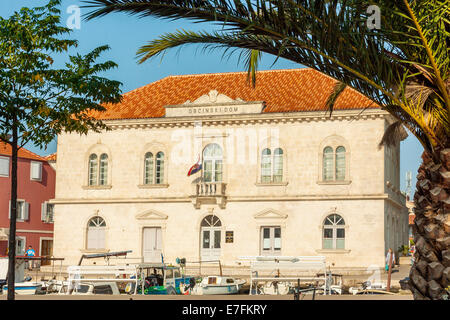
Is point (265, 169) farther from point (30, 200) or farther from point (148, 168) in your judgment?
point (30, 200)

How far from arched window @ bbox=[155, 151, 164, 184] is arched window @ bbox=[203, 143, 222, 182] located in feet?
8.71

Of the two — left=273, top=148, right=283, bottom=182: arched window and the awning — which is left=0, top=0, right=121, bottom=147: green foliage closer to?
left=273, top=148, right=283, bottom=182: arched window

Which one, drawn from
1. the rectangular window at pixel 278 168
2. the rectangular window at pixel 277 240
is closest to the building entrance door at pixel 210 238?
the rectangular window at pixel 277 240

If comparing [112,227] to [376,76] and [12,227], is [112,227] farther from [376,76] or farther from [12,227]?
[376,76]

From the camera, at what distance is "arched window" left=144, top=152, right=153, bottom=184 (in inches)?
1754

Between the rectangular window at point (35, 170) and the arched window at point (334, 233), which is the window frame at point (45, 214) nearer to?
the rectangular window at point (35, 170)

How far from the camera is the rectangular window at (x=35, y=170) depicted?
53.7 metres

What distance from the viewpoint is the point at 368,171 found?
40438mm

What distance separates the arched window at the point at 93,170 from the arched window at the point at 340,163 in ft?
49.2

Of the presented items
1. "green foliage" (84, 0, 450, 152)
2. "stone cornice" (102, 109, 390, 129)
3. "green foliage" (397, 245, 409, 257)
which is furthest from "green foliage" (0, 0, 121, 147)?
"green foliage" (397, 245, 409, 257)

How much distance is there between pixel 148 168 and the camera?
4472 cm

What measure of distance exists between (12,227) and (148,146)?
2773cm

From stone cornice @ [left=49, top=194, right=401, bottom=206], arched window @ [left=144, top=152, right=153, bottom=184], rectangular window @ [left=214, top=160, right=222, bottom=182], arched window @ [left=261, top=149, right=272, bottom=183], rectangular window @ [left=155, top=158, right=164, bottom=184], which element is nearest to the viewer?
stone cornice @ [left=49, top=194, right=401, bottom=206]
